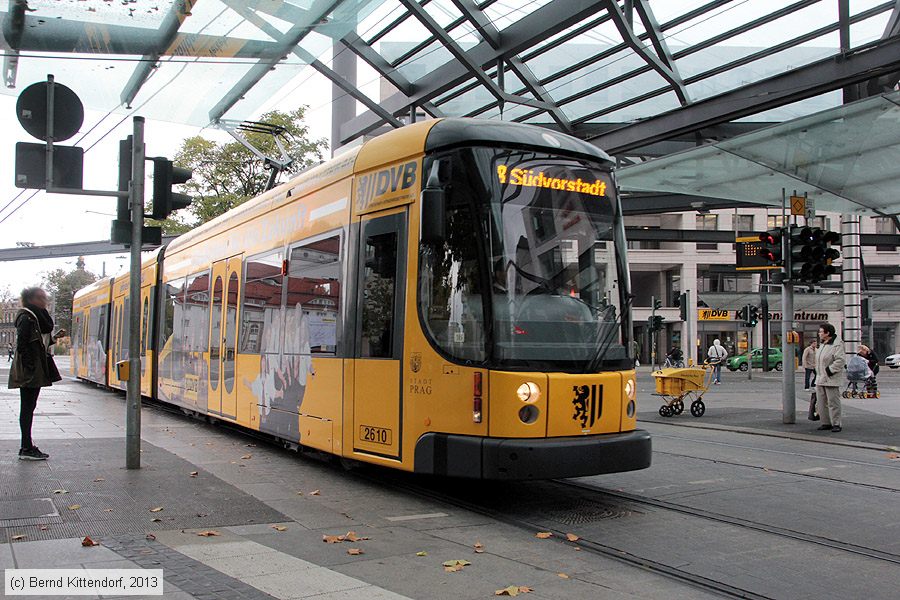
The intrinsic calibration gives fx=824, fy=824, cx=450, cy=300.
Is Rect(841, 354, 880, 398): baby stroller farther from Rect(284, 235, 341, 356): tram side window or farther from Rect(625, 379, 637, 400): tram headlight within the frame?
Rect(284, 235, 341, 356): tram side window

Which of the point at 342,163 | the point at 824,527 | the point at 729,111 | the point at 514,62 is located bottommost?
the point at 824,527

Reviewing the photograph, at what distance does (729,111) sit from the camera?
1470cm

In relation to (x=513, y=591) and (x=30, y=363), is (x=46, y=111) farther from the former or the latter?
(x=513, y=591)

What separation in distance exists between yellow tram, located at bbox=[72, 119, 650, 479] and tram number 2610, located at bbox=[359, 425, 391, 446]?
0.02m

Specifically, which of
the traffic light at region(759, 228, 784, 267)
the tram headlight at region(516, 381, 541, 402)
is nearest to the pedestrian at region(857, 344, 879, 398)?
the traffic light at region(759, 228, 784, 267)

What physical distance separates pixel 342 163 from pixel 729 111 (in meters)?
8.64

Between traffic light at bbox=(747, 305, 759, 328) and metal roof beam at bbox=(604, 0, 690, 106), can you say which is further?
traffic light at bbox=(747, 305, 759, 328)

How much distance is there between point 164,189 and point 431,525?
4916 millimetres

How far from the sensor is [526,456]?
673 centimetres

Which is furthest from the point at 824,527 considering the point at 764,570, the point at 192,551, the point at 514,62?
the point at 514,62

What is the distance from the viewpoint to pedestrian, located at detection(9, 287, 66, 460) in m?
9.06

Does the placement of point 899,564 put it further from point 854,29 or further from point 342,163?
point 854,29

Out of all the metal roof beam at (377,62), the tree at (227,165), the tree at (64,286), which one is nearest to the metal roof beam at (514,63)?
the metal roof beam at (377,62)

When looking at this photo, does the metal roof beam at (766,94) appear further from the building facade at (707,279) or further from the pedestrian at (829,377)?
the building facade at (707,279)
